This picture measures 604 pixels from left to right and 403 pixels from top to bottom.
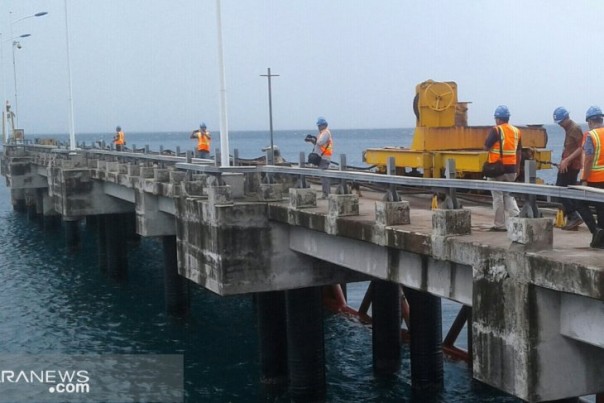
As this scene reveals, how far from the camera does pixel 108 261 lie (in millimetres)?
34562

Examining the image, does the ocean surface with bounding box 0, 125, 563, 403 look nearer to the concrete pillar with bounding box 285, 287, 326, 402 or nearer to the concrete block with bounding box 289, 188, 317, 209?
the concrete pillar with bounding box 285, 287, 326, 402

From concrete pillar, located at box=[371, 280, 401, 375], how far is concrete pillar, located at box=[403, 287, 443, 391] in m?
0.96

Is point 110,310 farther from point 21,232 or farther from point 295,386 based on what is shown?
point 21,232

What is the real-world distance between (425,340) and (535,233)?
10.3 meters

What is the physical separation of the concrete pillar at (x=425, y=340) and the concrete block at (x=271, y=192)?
4.47m

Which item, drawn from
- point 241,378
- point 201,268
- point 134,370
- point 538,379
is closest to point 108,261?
point 134,370

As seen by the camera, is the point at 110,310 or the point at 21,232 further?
the point at 21,232

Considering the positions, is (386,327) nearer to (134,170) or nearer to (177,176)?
(177,176)

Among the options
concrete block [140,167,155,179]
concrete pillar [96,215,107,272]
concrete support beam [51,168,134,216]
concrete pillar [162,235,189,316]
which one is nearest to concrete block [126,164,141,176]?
concrete block [140,167,155,179]

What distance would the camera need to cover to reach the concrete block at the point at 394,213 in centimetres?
1207

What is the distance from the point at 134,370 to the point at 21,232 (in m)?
33.2

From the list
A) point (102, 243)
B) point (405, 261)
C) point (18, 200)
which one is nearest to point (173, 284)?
point (102, 243)

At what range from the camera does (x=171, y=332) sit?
84.9 feet

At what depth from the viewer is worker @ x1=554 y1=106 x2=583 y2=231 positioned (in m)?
11.0
